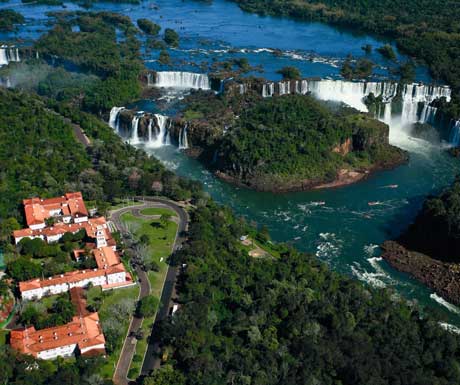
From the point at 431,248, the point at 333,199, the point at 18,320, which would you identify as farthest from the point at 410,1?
the point at 18,320

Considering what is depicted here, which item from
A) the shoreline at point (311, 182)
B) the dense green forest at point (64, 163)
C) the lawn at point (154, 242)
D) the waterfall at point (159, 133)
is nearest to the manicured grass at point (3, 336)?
the lawn at point (154, 242)

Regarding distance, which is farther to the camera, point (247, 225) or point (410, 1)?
point (410, 1)

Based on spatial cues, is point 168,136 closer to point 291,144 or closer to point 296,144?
point 291,144

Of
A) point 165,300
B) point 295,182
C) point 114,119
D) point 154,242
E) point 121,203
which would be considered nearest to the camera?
point 165,300

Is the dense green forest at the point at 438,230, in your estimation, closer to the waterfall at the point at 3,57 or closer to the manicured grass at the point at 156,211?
the manicured grass at the point at 156,211

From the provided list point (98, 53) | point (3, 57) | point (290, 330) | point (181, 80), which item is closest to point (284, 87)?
point (181, 80)

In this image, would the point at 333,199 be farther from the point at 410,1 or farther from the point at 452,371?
the point at 410,1

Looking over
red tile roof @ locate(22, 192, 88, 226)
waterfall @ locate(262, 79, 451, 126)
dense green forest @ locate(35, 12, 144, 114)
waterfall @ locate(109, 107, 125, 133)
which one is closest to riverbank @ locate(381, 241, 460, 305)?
red tile roof @ locate(22, 192, 88, 226)
